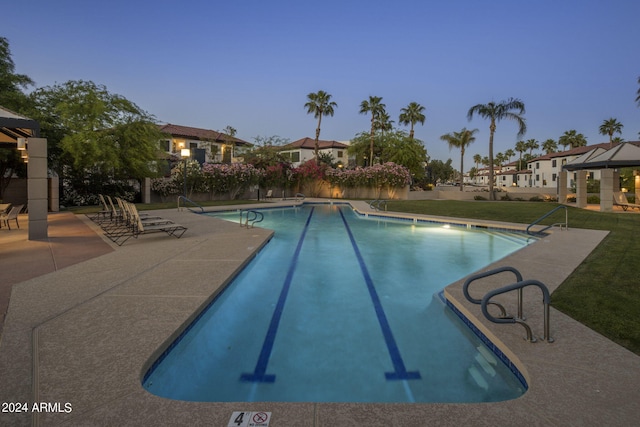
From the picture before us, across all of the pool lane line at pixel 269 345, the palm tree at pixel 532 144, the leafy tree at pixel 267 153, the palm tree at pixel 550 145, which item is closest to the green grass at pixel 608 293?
the pool lane line at pixel 269 345

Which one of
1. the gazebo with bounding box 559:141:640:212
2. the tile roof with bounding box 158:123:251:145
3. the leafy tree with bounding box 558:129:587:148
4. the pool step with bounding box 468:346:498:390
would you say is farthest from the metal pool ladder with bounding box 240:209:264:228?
the leafy tree with bounding box 558:129:587:148

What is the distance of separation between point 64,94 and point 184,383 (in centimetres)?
2414

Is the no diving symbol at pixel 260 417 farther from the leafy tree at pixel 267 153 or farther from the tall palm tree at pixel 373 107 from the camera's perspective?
the tall palm tree at pixel 373 107

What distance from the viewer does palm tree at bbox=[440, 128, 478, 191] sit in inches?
1847

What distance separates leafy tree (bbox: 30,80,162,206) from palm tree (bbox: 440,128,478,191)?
3867 cm

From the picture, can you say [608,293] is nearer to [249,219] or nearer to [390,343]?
[390,343]

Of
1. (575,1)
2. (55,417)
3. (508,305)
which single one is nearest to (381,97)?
(575,1)

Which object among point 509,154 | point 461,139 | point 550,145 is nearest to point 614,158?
point 461,139

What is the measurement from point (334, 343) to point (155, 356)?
215 centimetres

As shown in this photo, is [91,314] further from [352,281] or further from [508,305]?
[508,305]

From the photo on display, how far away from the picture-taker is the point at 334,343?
178 inches

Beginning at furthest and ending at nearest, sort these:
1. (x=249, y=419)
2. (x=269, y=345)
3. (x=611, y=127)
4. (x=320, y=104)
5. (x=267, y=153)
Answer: (x=611, y=127), (x=320, y=104), (x=267, y=153), (x=269, y=345), (x=249, y=419)

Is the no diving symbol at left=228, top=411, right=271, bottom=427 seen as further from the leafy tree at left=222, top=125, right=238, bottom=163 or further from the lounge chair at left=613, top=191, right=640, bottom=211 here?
the leafy tree at left=222, top=125, right=238, bottom=163

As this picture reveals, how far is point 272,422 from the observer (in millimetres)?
2275
